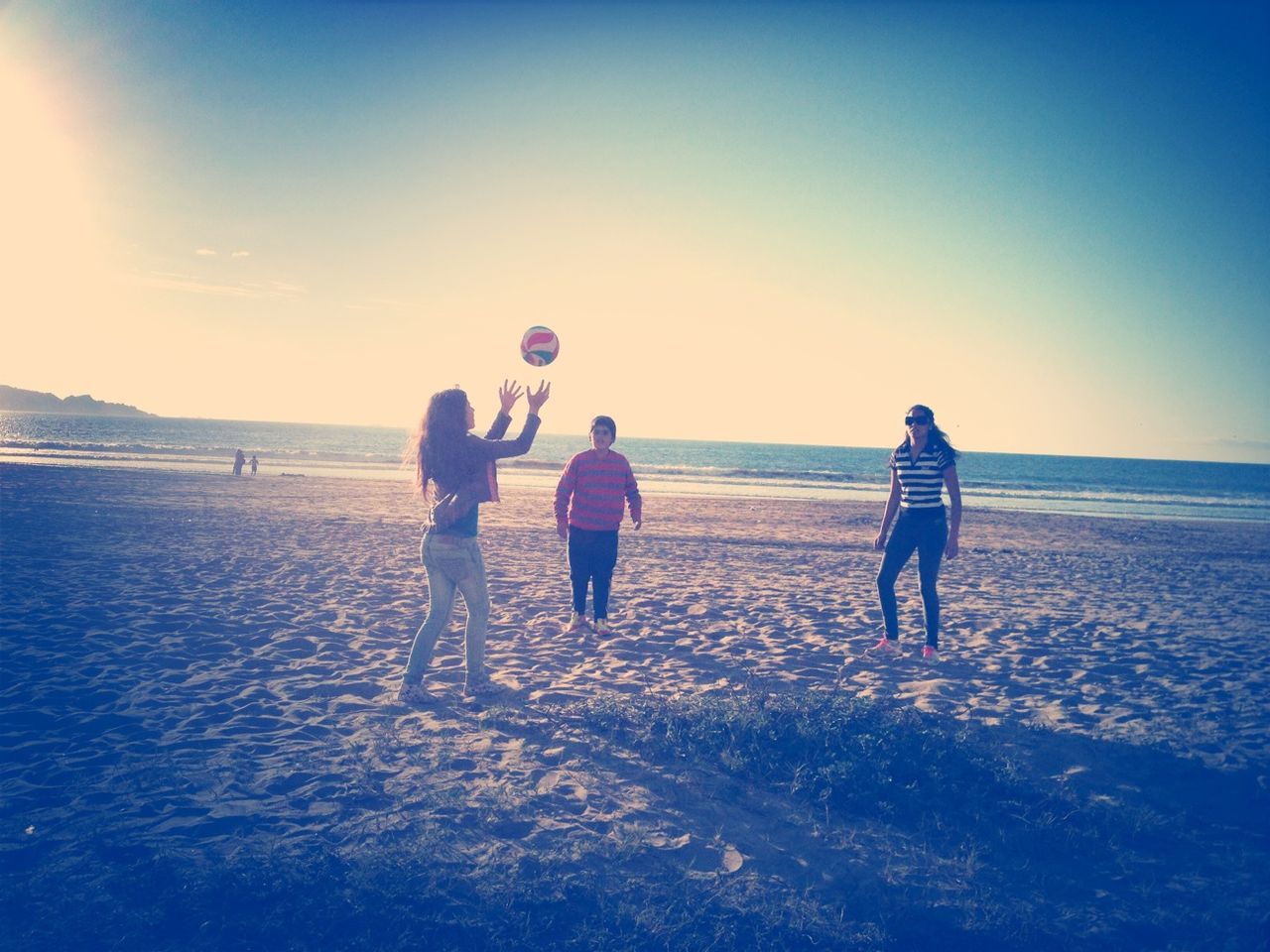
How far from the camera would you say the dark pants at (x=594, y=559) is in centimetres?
659

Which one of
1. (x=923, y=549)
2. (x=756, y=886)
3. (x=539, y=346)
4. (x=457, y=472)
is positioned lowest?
(x=756, y=886)

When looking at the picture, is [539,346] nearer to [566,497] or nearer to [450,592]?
[566,497]

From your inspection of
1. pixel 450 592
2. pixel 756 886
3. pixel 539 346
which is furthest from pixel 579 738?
pixel 539 346

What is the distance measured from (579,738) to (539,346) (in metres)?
3.10

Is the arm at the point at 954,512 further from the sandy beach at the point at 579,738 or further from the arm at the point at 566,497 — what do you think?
the arm at the point at 566,497

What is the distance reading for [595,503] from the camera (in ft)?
21.3

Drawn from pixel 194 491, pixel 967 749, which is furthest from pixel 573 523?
pixel 194 491

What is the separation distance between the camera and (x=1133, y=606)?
913 cm

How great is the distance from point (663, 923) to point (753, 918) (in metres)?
0.39

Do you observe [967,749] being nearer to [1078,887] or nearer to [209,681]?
[1078,887]

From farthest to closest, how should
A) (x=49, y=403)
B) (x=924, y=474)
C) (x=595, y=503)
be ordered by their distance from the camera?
(x=49, y=403) → (x=595, y=503) → (x=924, y=474)

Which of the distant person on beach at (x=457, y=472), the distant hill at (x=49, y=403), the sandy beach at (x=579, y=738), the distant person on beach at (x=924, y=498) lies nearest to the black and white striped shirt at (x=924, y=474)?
the distant person on beach at (x=924, y=498)

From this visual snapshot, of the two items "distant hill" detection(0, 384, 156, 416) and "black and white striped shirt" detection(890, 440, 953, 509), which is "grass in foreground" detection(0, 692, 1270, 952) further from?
"distant hill" detection(0, 384, 156, 416)

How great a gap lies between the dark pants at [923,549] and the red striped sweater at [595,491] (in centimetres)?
241
